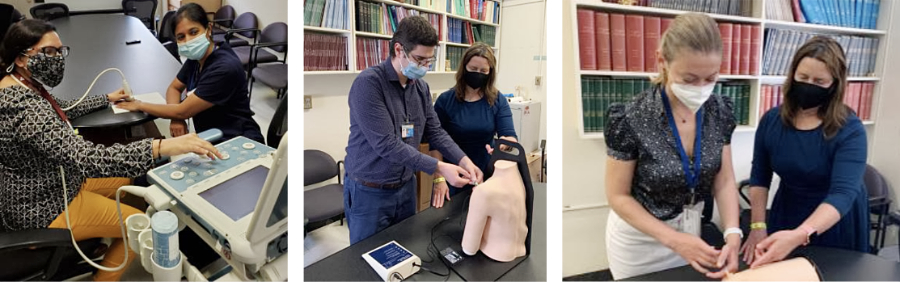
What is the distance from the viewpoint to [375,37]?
1.04 metres

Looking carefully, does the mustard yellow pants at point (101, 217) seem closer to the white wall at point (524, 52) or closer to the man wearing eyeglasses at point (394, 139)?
the man wearing eyeglasses at point (394, 139)

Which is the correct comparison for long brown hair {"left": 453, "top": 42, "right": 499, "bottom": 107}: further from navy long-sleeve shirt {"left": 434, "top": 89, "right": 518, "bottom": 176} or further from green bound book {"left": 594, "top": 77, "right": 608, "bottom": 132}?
green bound book {"left": 594, "top": 77, "right": 608, "bottom": 132}

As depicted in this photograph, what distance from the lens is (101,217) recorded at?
1.19 m

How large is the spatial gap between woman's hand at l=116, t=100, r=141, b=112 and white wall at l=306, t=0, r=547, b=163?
1.77 feet

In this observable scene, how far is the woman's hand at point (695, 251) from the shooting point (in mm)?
1079

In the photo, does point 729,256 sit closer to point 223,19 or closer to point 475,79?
point 475,79

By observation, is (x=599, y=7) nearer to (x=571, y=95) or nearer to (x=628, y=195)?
(x=571, y=95)

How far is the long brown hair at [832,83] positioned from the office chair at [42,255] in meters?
1.95

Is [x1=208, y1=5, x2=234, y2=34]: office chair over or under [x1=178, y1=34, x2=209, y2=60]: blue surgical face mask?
over

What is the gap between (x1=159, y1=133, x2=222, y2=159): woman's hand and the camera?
113 cm

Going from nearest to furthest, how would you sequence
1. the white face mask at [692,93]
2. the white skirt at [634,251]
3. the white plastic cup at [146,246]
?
the white face mask at [692,93], the white skirt at [634,251], the white plastic cup at [146,246]

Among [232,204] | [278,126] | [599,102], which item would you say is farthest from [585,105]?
[232,204]

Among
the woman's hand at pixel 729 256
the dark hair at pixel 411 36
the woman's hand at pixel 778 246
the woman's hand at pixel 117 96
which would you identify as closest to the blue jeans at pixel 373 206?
the dark hair at pixel 411 36

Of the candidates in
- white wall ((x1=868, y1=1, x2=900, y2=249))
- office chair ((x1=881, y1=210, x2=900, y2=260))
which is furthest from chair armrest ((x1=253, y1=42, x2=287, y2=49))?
office chair ((x1=881, y1=210, x2=900, y2=260))
